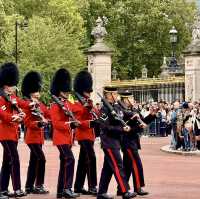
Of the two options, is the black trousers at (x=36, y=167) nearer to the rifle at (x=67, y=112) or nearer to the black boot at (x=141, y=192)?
the rifle at (x=67, y=112)

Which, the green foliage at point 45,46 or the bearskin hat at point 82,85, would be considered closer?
the bearskin hat at point 82,85

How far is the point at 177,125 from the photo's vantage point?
23031 mm

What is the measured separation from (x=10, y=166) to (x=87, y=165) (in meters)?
1.33

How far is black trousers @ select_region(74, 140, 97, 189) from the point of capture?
41.8 ft

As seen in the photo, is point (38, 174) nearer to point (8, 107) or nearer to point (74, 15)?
point (8, 107)

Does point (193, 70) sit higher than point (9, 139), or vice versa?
point (193, 70)

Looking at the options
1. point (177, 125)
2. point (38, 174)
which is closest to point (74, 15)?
point (177, 125)

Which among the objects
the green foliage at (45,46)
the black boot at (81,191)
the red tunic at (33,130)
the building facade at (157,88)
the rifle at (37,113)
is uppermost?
the green foliage at (45,46)

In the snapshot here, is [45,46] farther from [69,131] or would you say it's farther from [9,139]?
[9,139]

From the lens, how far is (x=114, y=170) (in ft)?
37.9

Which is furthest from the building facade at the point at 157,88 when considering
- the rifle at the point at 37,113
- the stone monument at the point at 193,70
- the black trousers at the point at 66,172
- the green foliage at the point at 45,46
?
the black trousers at the point at 66,172

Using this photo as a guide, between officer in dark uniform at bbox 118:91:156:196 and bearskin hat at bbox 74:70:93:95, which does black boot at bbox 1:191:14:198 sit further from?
bearskin hat at bbox 74:70:93:95

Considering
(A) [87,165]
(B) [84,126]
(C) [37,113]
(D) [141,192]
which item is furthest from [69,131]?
(D) [141,192]

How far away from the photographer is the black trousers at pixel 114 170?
11.6m
